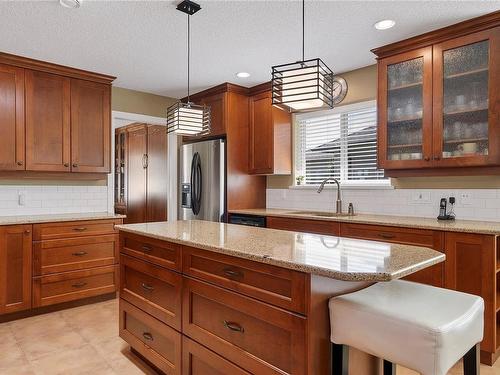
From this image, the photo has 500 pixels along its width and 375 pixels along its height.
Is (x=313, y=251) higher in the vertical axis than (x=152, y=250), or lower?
higher

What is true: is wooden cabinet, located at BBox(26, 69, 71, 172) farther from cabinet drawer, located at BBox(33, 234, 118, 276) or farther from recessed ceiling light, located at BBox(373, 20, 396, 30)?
recessed ceiling light, located at BBox(373, 20, 396, 30)

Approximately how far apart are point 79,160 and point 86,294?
1.39 m

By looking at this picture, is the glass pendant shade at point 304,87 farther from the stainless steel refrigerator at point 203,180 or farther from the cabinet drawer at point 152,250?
the stainless steel refrigerator at point 203,180

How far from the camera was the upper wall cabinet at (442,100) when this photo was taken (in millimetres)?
2678

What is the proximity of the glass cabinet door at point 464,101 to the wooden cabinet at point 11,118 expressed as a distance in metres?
3.75

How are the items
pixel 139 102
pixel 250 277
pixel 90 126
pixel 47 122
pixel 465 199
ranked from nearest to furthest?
pixel 250 277, pixel 465 199, pixel 47 122, pixel 90 126, pixel 139 102

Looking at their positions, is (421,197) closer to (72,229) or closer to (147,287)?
(147,287)

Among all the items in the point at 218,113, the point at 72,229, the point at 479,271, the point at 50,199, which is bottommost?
the point at 479,271

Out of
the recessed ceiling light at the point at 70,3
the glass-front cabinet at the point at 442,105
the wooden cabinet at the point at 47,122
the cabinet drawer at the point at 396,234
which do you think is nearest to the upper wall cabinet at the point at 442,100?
the glass-front cabinet at the point at 442,105

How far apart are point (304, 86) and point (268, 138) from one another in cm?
258

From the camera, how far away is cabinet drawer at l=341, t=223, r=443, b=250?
2.58 m

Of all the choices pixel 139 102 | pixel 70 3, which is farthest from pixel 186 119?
pixel 139 102

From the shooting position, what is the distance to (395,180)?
11.6 feet

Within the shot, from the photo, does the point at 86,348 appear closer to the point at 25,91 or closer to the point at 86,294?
the point at 86,294
